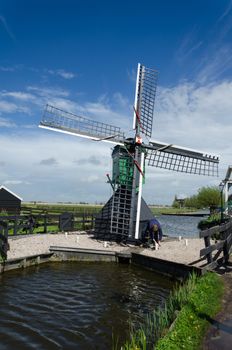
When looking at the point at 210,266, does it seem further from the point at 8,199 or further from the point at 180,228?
the point at 8,199

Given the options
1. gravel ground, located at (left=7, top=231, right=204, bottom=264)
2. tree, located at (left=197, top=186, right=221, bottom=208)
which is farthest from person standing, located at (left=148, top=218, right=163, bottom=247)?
tree, located at (left=197, top=186, right=221, bottom=208)

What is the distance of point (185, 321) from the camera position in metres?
5.75

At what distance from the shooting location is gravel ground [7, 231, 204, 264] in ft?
45.5

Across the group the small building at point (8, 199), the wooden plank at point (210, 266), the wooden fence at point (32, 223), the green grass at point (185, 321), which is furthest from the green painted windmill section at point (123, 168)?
the small building at point (8, 199)

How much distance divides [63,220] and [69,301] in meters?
13.6

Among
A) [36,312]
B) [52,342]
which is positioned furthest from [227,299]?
[36,312]

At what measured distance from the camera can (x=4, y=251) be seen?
1254cm

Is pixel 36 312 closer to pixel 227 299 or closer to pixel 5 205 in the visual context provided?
pixel 227 299

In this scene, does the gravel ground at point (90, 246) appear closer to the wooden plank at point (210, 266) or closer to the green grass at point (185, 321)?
the wooden plank at point (210, 266)

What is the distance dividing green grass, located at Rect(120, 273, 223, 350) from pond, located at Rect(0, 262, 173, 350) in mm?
917

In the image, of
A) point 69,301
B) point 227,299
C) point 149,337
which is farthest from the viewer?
point 69,301

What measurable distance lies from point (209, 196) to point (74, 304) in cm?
6195

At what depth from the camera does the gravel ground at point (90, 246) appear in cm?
1386

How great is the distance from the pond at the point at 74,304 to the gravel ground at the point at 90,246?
1.28 metres
